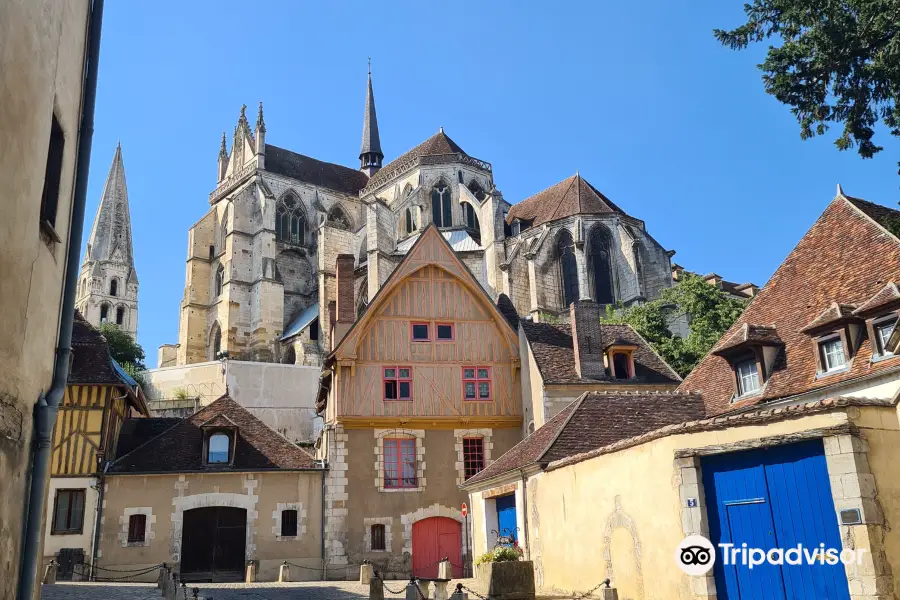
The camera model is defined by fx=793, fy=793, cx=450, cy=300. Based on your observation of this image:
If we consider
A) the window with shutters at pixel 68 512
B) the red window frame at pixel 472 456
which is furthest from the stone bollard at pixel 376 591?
the window with shutters at pixel 68 512

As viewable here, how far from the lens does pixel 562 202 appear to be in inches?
1715

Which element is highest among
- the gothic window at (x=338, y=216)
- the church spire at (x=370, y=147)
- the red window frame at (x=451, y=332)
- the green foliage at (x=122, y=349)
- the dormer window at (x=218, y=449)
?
the church spire at (x=370, y=147)

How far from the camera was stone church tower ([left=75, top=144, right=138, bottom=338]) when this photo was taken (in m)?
68.5

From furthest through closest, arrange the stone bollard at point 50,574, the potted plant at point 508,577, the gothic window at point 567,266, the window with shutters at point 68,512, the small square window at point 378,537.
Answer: the gothic window at point 567,266 < the small square window at point 378,537 < the window with shutters at point 68,512 < the stone bollard at point 50,574 < the potted plant at point 508,577

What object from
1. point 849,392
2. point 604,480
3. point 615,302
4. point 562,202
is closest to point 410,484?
point 604,480

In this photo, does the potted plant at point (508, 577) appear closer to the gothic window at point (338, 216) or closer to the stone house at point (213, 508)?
the stone house at point (213, 508)

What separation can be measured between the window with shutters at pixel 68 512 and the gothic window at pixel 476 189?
33592 millimetres

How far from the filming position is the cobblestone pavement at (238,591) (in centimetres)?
1391

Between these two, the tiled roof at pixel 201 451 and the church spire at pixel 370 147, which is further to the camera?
the church spire at pixel 370 147

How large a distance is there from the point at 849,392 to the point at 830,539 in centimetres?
493

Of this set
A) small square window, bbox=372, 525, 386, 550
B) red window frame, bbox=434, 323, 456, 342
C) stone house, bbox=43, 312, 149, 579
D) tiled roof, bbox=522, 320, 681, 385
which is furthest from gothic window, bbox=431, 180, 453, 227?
small square window, bbox=372, 525, 386, 550

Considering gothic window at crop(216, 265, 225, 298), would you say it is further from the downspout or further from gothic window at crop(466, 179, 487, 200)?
the downspout

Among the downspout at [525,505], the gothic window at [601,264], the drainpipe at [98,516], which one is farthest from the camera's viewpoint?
the gothic window at [601,264]

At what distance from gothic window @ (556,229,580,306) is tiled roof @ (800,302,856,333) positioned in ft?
90.0
